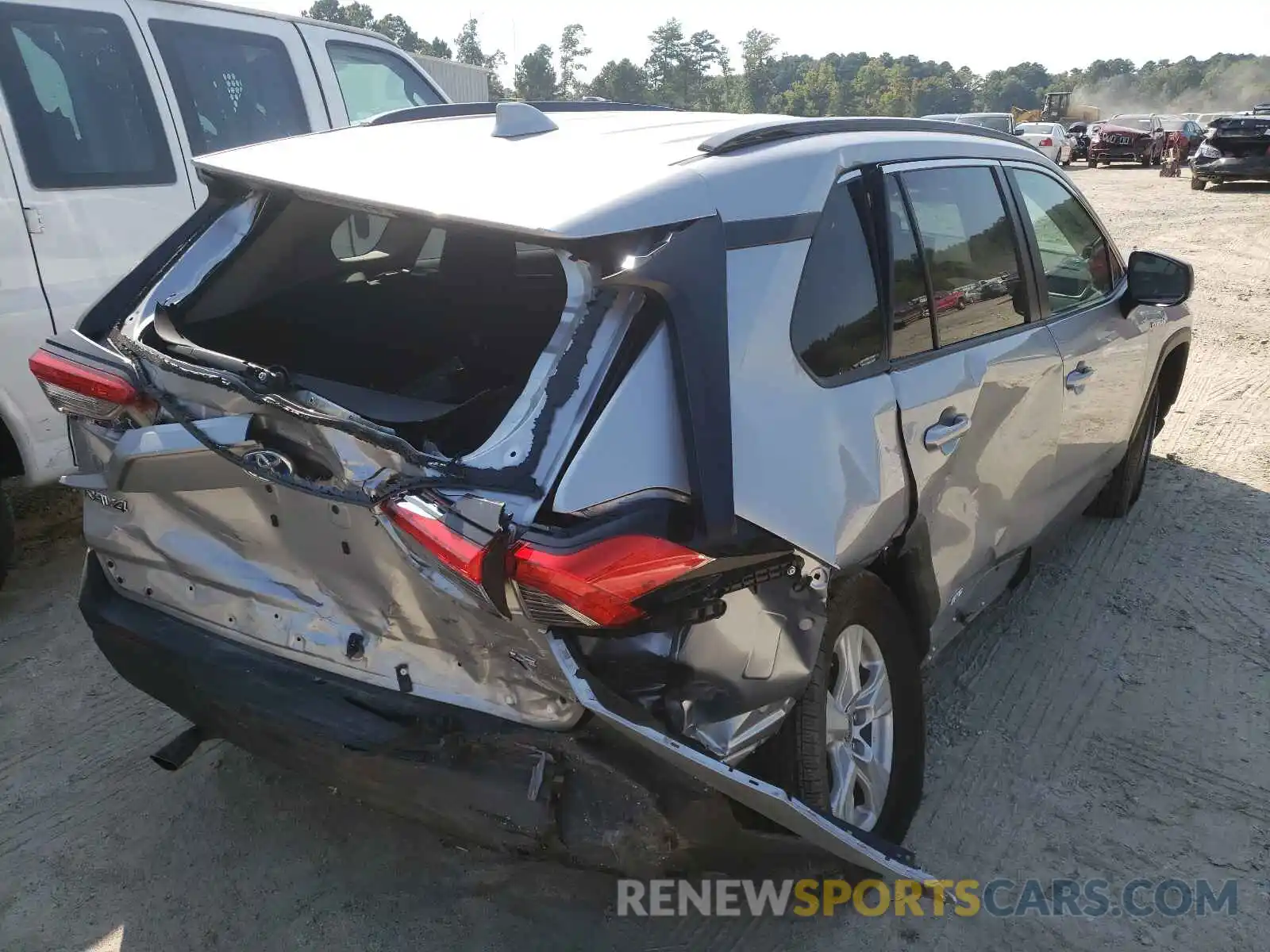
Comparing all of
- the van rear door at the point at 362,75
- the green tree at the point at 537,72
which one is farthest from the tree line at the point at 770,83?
the van rear door at the point at 362,75

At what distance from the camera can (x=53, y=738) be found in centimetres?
314

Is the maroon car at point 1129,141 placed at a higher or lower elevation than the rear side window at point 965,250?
lower

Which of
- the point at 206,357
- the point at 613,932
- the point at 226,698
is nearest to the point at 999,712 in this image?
the point at 613,932

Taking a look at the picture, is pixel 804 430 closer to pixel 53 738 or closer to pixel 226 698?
pixel 226 698

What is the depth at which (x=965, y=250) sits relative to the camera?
286 cm

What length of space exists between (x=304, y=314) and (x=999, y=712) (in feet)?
8.60

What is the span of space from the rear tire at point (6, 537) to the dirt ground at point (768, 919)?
0.50 feet

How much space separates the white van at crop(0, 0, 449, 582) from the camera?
3902 millimetres

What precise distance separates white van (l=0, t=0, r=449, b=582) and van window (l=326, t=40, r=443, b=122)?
27 centimetres

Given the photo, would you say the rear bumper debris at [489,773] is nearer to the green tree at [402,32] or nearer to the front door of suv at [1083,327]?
the front door of suv at [1083,327]

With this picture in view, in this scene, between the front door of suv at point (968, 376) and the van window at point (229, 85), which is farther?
the van window at point (229, 85)

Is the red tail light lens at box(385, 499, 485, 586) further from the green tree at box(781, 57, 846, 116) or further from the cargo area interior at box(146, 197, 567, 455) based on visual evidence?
the green tree at box(781, 57, 846, 116)

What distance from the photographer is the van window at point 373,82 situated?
5.47 m

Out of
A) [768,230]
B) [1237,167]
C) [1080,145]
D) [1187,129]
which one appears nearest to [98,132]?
[768,230]
